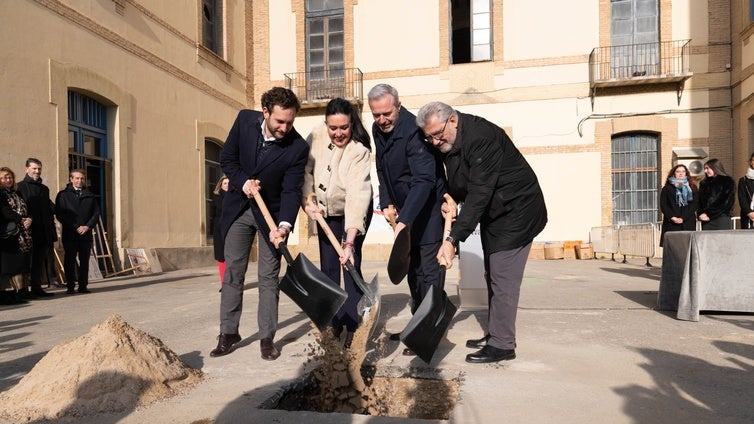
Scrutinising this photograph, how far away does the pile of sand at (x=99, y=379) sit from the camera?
8.36 feet

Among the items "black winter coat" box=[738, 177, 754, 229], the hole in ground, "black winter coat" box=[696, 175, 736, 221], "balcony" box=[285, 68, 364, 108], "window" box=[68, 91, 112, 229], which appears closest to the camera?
the hole in ground

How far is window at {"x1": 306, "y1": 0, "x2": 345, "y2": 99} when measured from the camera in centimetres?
1642

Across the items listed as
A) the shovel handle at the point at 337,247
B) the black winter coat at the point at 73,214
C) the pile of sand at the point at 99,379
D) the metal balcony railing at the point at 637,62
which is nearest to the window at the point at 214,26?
the black winter coat at the point at 73,214

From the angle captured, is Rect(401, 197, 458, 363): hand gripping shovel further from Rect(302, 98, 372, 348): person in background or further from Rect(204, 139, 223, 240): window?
Rect(204, 139, 223, 240): window

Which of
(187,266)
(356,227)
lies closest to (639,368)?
(356,227)

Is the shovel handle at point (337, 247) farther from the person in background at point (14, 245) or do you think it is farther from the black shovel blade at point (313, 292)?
the person in background at point (14, 245)

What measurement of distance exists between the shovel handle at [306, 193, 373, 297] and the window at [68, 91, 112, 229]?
7866 millimetres

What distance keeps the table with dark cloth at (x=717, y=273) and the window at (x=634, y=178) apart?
1047 centimetres

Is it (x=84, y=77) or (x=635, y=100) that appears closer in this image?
(x=84, y=77)

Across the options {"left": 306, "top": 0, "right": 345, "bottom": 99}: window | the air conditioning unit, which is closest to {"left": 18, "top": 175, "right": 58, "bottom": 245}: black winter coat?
{"left": 306, "top": 0, "right": 345, "bottom": 99}: window

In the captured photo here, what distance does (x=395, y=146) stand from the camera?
370 centimetres

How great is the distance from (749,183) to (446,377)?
→ 230 inches

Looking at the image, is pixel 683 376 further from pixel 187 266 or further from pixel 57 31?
pixel 187 266

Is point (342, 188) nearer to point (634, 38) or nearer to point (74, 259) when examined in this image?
point (74, 259)
